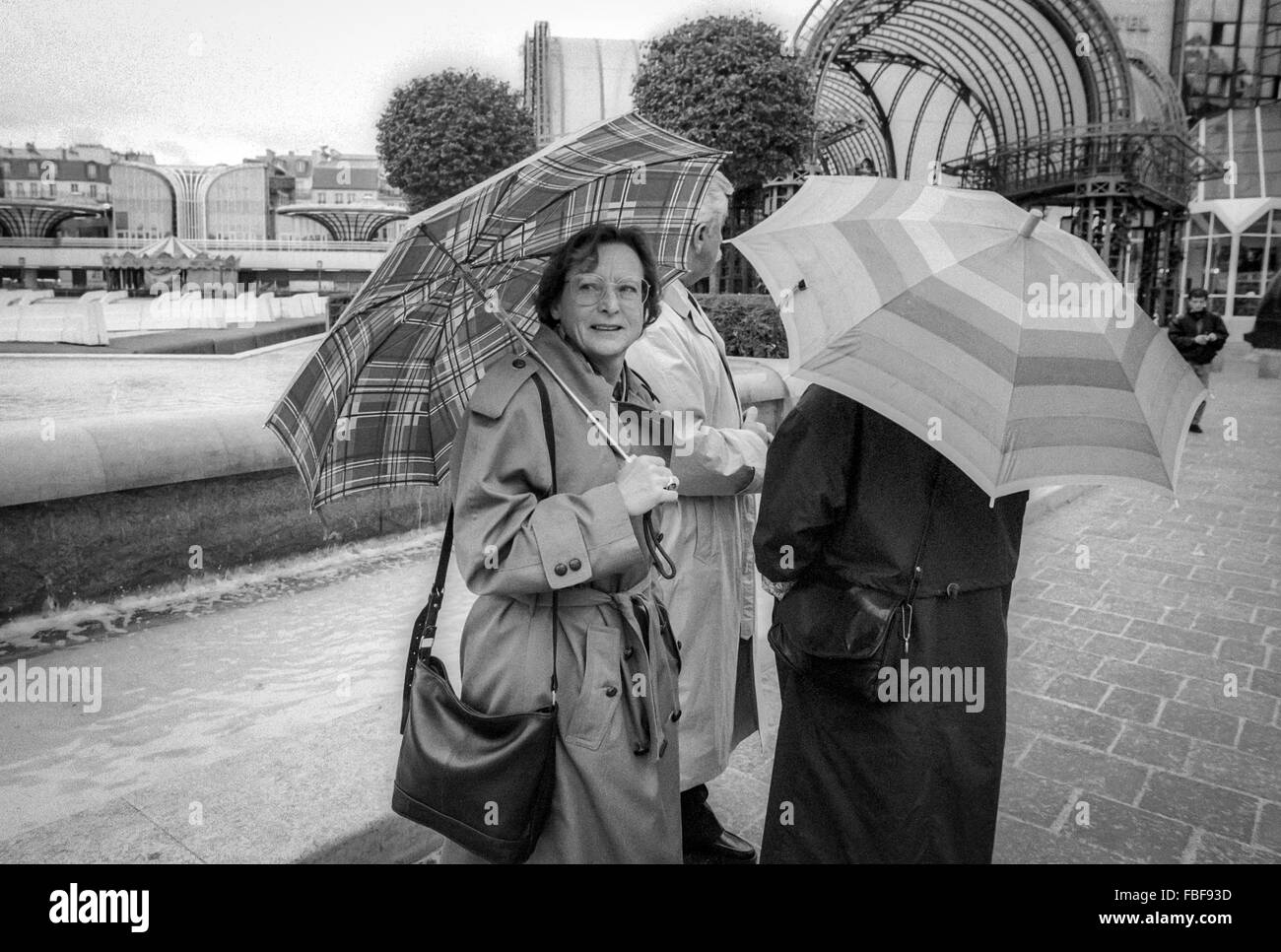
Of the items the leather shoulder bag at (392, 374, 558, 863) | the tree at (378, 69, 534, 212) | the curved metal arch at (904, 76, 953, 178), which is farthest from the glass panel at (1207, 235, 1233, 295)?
the leather shoulder bag at (392, 374, 558, 863)

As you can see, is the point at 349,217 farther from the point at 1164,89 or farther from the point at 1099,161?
the point at 1099,161

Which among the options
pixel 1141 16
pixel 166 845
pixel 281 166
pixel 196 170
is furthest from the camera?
pixel 281 166

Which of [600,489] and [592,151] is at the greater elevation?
[592,151]

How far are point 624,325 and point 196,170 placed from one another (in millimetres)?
82938

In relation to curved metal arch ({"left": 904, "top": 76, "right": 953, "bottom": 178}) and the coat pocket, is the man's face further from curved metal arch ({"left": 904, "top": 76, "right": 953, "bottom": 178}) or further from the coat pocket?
curved metal arch ({"left": 904, "top": 76, "right": 953, "bottom": 178})

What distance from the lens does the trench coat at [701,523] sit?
266cm

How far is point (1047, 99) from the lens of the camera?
2350cm

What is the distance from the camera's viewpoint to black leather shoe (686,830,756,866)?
2.88 meters

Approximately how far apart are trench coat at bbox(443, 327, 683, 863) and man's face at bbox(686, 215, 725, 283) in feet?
3.26

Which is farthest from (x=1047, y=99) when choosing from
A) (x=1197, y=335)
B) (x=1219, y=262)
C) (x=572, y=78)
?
(x=572, y=78)

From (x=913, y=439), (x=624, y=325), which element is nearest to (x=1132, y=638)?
(x=913, y=439)

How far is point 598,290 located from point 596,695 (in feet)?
2.67
